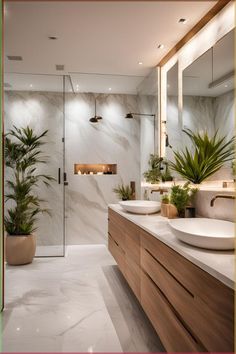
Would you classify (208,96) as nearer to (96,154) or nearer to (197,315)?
(197,315)

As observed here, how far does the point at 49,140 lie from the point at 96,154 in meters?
0.85

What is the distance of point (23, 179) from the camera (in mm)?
4109

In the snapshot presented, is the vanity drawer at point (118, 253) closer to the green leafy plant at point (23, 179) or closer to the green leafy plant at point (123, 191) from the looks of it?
the green leafy plant at point (123, 191)

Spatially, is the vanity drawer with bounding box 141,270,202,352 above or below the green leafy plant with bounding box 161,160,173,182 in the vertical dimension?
below

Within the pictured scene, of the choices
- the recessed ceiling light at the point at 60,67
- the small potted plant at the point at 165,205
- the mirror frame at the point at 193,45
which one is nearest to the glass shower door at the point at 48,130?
the recessed ceiling light at the point at 60,67

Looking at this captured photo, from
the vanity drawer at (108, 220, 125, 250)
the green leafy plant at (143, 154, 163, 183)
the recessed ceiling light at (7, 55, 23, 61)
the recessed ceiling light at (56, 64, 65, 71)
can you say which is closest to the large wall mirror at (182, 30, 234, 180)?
the green leafy plant at (143, 154, 163, 183)

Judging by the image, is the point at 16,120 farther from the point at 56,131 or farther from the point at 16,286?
the point at 16,286

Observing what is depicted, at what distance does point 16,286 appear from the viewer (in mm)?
3096

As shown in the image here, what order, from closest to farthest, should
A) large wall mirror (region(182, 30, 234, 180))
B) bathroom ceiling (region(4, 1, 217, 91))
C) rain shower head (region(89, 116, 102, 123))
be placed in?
large wall mirror (region(182, 30, 234, 180))
bathroom ceiling (region(4, 1, 217, 91))
rain shower head (region(89, 116, 102, 123))

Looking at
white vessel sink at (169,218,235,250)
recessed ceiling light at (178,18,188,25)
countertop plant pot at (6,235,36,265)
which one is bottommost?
countertop plant pot at (6,235,36,265)

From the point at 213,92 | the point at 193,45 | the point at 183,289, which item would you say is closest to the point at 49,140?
the point at 193,45

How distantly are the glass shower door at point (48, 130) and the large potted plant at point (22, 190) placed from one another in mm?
88

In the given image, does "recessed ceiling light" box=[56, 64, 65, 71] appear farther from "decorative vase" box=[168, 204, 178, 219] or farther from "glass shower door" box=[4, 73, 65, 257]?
"decorative vase" box=[168, 204, 178, 219]

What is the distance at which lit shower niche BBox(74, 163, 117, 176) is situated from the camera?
16.2 ft
